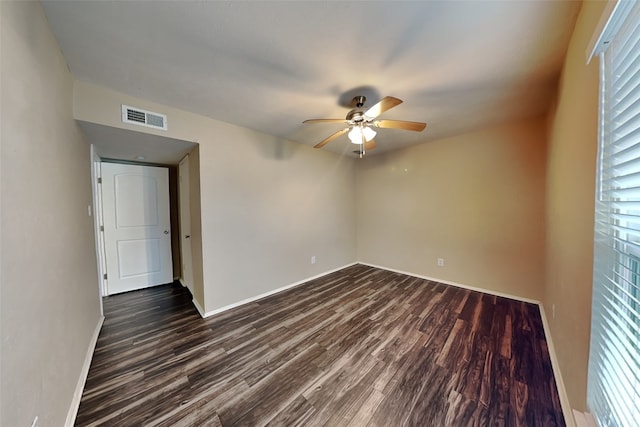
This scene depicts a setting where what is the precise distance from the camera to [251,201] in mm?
2855

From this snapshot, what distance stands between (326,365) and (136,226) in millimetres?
3438

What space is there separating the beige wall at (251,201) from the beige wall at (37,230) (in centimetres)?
69

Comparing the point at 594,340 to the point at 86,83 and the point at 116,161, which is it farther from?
the point at 116,161

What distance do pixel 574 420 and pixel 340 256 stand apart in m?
3.18

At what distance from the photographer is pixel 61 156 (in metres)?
1.44

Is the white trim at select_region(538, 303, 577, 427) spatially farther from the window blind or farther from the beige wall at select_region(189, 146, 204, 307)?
the beige wall at select_region(189, 146, 204, 307)

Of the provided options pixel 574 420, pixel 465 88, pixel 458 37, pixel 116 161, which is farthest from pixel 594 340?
pixel 116 161

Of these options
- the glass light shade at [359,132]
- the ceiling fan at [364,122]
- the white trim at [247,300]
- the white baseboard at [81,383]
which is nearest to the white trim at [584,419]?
the ceiling fan at [364,122]

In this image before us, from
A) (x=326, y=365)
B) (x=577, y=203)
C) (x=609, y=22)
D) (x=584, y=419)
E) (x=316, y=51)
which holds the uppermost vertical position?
(x=316, y=51)

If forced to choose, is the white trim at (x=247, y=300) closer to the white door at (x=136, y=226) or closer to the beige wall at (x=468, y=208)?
the white door at (x=136, y=226)

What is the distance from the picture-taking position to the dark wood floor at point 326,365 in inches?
52.4

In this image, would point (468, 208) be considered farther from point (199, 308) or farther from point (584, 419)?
point (199, 308)

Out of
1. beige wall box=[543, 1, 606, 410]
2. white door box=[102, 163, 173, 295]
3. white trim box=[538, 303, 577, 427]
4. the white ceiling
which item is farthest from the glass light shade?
white door box=[102, 163, 173, 295]

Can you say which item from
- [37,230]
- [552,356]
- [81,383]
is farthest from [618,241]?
[81,383]
